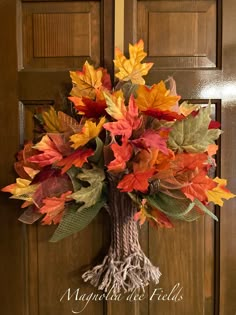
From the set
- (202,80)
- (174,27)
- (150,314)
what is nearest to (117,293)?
(150,314)

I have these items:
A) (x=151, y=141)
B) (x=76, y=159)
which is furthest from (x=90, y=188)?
(x=151, y=141)

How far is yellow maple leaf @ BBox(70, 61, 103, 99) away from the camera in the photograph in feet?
2.98

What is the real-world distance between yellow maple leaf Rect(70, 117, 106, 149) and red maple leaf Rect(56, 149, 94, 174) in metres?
0.02

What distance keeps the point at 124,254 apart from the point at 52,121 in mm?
371

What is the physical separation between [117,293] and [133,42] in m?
0.66

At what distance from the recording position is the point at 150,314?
106 centimetres

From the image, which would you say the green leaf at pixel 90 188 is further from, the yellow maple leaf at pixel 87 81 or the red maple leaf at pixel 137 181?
the yellow maple leaf at pixel 87 81

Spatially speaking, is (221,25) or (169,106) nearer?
(169,106)

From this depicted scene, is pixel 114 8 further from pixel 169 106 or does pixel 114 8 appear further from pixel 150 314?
pixel 150 314

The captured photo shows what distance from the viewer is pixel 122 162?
83 centimetres

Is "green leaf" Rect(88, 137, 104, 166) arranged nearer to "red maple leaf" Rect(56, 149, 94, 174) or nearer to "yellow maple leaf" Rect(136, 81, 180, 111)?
"red maple leaf" Rect(56, 149, 94, 174)

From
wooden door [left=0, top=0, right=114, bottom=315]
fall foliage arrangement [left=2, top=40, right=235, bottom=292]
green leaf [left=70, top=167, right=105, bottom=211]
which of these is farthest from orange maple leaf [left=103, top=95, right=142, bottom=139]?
wooden door [left=0, top=0, right=114, bottom=315]

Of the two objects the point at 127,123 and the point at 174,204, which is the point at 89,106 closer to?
the point at 127,123

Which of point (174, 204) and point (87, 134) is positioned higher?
point (87, 134)
